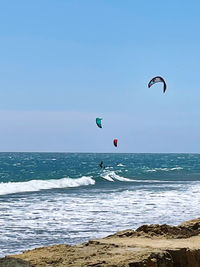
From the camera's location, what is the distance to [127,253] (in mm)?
7332

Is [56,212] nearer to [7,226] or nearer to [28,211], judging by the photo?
[28,211]

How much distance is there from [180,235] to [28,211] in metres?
12.2

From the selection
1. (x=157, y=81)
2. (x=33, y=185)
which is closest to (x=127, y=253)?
(x=157, y=81)

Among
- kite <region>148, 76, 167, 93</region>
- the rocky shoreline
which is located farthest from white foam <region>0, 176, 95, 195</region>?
the rocky shoreline

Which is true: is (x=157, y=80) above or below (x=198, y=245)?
above

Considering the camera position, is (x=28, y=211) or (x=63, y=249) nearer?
(x=63, y=249)

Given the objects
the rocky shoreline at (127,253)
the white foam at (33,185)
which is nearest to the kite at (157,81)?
the rocky shoreline at (127,253)

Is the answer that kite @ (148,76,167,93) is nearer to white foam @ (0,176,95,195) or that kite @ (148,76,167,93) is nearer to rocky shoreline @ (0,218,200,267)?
rocky shoreline @ (0,218,200,267)

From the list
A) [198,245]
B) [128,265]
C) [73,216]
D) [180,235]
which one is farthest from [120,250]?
[73,216]

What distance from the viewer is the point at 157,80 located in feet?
54.3

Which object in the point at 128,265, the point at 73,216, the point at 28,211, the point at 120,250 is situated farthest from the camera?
the point at 28,211

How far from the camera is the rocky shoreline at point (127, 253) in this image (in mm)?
7027

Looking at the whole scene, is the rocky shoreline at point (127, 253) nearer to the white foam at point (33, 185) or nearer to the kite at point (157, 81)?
the kite at point (157, 81)

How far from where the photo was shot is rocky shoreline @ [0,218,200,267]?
7.03 metres
